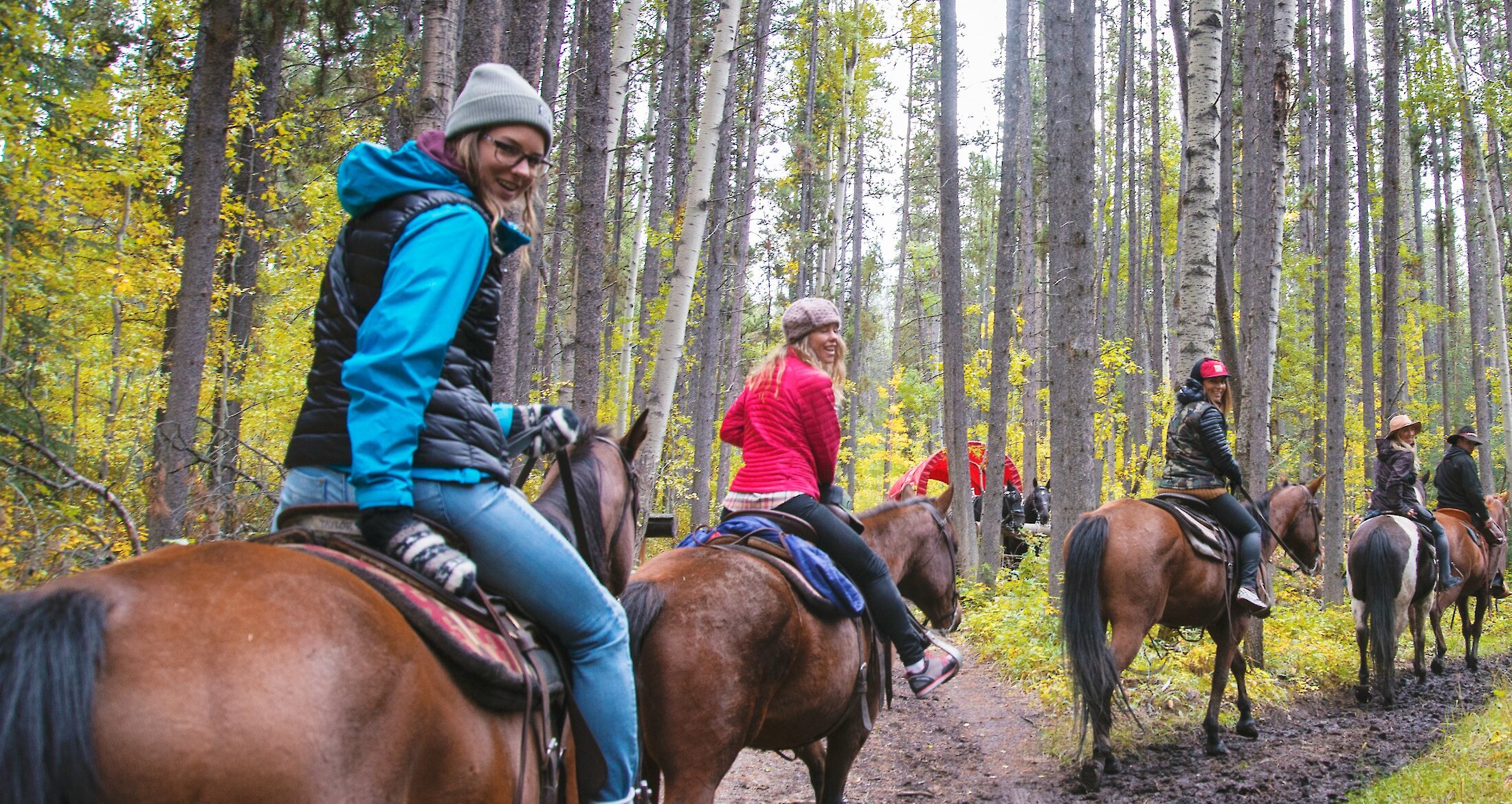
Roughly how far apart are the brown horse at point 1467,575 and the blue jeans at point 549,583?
38.7ft

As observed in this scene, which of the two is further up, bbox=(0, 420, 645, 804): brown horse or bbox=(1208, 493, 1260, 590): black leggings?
bbox=(0, 420, 645, 804): brown horse

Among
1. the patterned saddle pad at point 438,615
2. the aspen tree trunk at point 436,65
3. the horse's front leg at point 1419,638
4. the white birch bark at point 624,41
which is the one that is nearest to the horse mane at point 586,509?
the patterned saddle pad at point 438,615

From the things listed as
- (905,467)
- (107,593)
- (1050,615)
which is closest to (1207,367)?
(1050,615)

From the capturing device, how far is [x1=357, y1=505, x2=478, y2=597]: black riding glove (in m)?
2.22

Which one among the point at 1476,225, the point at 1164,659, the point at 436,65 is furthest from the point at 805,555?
the point at 1476,225

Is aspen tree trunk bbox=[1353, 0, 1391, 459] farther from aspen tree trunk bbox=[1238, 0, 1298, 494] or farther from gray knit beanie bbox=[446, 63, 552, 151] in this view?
gray knit beanie bbox=[446, 63, 552, 151]

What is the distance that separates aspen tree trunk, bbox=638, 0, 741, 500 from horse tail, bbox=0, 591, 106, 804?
8.69 metres

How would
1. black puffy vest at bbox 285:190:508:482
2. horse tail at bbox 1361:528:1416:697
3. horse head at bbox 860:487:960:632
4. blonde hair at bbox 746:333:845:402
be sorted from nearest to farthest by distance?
black puffy vest at bbox 285:190:508:482 → blonde hair at bbox 746:333:845:402 → horse head at bbox 860:487:960:632 → horse tail at bbox 1361:528:1416:697

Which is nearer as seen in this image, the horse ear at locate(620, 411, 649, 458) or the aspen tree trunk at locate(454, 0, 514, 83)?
the horse ear at locate(620, 411, 649, 458)

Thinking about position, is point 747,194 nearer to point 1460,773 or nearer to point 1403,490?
point 1403,490

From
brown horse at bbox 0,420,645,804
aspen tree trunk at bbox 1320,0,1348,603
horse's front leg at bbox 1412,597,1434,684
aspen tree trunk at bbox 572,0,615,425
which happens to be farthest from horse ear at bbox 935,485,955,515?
aspen tree trunk at bbox 1320,0,1348,603

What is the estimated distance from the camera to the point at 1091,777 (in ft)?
20.5

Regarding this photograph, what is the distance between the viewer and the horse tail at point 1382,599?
9258 millimetres

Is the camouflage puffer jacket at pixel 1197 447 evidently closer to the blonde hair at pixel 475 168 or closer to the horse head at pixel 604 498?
the horse head at pixel 604 498
